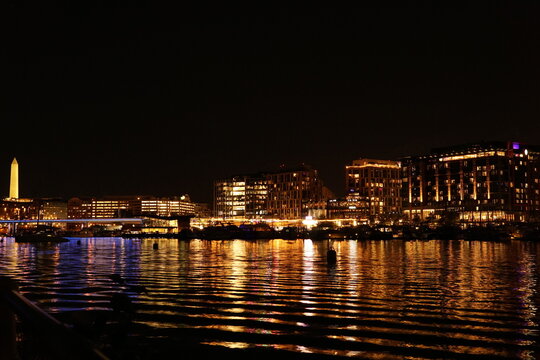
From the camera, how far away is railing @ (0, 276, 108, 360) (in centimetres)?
495

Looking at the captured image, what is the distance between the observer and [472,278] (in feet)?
141

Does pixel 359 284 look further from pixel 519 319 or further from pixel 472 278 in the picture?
pixel 519 319

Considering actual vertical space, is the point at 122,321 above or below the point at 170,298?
above

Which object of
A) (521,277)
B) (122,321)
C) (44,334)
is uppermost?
(44,334)

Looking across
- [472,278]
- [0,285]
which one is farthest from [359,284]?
[0,285]

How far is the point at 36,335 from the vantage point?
6008 mm

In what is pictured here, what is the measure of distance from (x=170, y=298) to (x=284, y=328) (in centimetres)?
970

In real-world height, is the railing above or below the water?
above

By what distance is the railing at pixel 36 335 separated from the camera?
4.95 m

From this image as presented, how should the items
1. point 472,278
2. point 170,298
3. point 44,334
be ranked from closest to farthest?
point 44,334 < point 170,298 < point 472,278

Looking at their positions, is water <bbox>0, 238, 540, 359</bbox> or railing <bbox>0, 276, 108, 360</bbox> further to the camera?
water <bbox>0, 238, 540, 359</bbox>

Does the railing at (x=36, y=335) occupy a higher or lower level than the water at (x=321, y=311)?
higher

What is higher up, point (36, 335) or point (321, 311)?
point (36, 335)

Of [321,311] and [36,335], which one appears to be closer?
[36,335]
